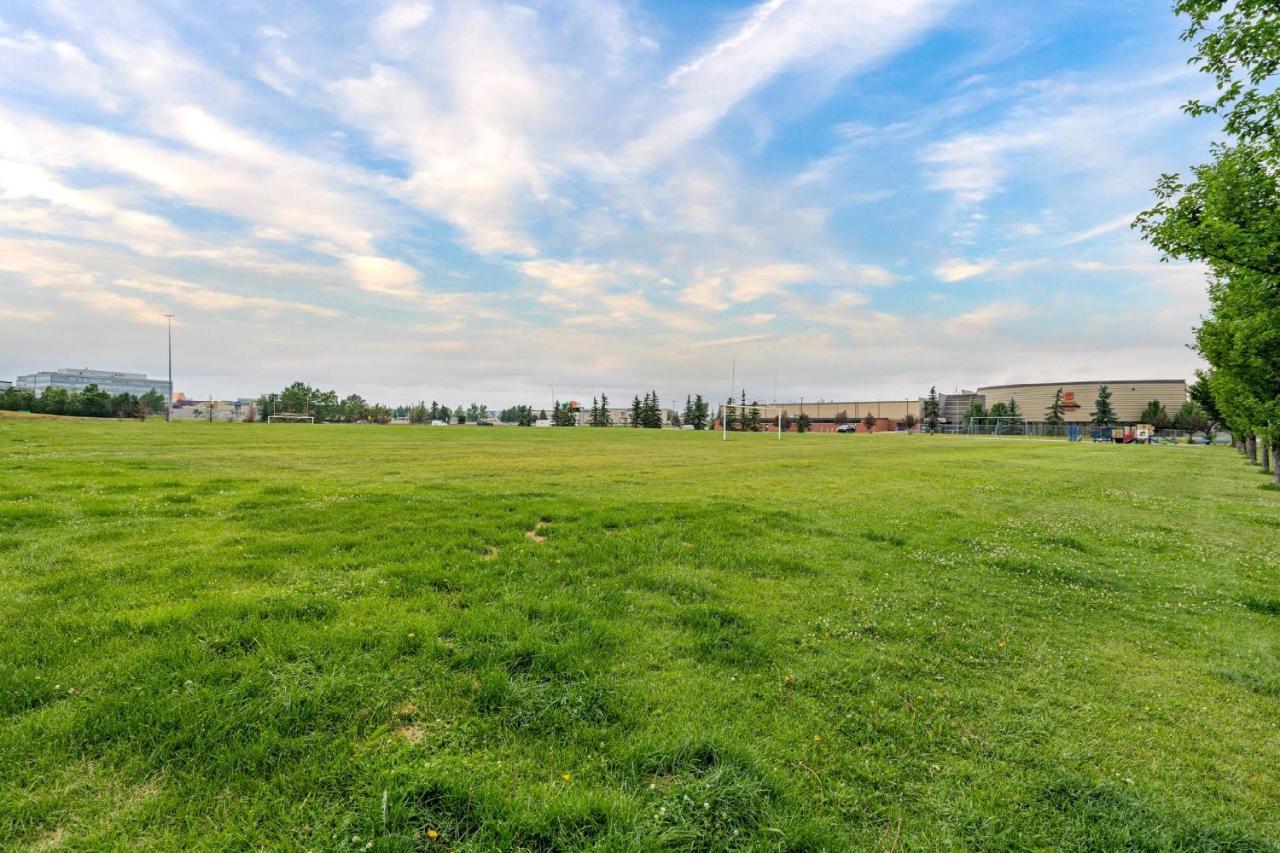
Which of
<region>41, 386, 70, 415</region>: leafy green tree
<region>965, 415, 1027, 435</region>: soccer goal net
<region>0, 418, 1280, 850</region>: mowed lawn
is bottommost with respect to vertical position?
<region>0, 418, 1280, 850</region>: mowed lawn

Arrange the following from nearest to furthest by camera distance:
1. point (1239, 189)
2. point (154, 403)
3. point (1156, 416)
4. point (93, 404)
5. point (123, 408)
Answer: point (1239, 189), point (93, 404), point (123, 408), point (1156, 416), point (154, 403)

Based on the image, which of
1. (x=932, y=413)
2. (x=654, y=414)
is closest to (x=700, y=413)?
(x=654, y=414)

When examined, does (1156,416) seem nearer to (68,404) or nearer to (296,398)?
(296,398)

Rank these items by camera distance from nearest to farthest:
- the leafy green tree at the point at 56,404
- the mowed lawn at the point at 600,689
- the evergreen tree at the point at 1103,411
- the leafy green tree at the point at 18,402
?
the mowed lawn at the point at 600,689
the leafy green tree at the point at 56,404
the leafy green tree at the point at 18,402
the evergreen tree at the point at 1103,411

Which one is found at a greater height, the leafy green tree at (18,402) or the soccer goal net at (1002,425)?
the leafy green tree at (18,402)

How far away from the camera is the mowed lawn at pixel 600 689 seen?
377 centimetres

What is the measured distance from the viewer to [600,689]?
17.4 ft

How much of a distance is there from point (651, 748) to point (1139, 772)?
4.07 metres

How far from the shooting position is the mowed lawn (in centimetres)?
377

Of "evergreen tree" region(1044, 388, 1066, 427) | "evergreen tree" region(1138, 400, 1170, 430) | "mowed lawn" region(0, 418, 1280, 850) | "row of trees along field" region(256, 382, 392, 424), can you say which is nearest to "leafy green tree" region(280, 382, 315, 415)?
"row of trees along field" region(256, 382, 392, 424)

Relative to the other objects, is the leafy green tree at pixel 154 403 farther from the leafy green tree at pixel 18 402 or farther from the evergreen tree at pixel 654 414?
the evergreen tree at pixel 654 414

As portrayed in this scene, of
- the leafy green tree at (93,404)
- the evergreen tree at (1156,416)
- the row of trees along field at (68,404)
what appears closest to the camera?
the row of trees along field at (68,404)

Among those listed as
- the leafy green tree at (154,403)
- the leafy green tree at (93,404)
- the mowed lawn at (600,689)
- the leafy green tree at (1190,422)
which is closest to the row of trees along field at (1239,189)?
the mowed lawn at (600,689)

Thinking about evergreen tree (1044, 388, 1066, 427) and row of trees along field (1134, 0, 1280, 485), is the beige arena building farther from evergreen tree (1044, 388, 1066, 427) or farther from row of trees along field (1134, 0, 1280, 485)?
row of trees along field (1134, 0, 1280, 485)
